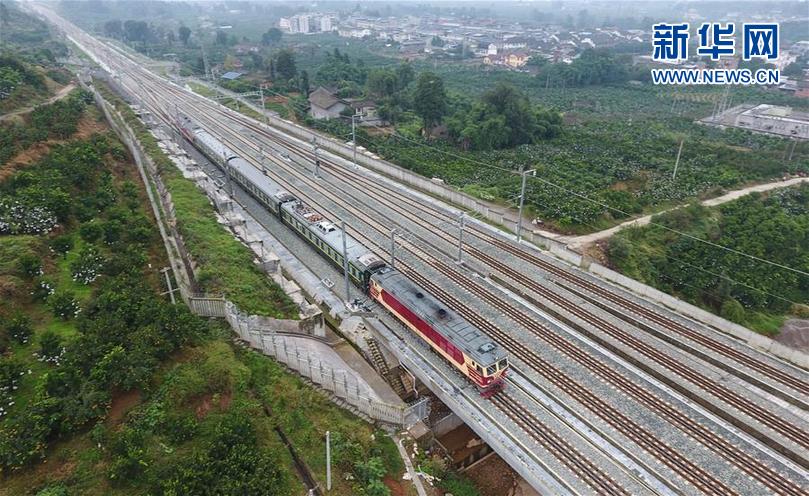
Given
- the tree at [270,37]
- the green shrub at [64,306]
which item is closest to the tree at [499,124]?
the green shrub at [64,306]

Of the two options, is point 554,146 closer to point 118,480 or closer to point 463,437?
point 463,437

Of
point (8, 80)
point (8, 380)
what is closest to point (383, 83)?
point (8, 80)

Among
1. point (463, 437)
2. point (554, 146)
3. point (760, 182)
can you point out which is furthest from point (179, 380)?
point (760, 182)

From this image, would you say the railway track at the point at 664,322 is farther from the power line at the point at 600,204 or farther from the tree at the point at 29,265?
the tree at the point at 29,265

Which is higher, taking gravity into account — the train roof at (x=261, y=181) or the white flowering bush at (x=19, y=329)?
the train roof at (x=261, y=181)

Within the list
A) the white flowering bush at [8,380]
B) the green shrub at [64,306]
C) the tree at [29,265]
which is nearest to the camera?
the white flowering bush at [8,380]

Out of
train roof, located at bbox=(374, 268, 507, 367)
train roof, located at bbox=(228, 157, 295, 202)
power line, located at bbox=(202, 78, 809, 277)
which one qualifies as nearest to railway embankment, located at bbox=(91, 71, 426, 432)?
train roof, located at bbox=(228, 157, 295, 202)
